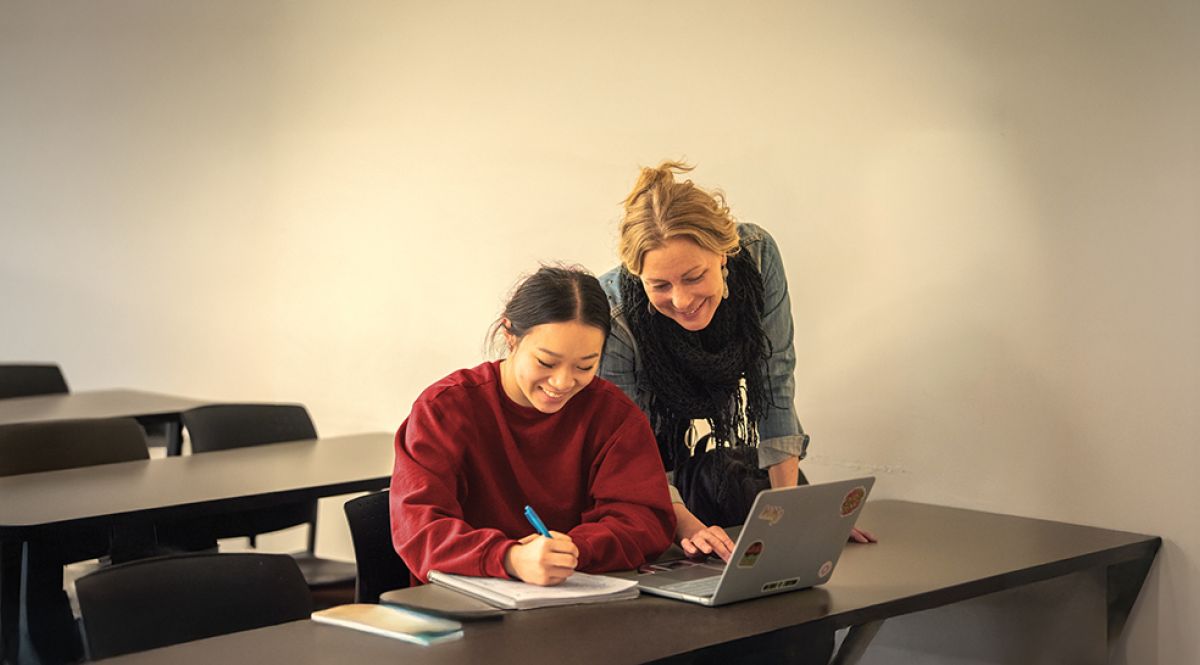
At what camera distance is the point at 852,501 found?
6.81 ft

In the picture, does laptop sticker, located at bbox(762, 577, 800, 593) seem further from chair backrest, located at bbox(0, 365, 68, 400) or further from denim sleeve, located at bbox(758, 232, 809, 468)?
chair backrest, located at bbox(0, 365, 68, 400)

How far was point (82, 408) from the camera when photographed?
14.7ft

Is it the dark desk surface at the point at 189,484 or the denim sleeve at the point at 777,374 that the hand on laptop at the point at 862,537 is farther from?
the dark desk surface at the point at 189,484

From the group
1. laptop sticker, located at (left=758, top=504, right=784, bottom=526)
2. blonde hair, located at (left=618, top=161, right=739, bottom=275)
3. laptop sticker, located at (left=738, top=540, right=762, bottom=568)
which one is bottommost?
laptop sticker, located at (left=738, top=540, right=762, bottom=568)

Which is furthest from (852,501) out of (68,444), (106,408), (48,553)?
(106,408)

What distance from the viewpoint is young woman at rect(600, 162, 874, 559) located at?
8.16 ft

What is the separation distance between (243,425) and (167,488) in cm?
97

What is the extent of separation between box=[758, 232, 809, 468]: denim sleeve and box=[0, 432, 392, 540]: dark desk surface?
3.41 feet

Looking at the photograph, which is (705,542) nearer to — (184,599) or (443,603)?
(443,603)

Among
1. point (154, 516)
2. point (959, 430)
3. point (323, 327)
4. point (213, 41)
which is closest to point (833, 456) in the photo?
point (959, 430)

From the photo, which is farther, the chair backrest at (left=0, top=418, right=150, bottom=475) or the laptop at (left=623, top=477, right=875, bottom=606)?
the chair backrest at (left=0, top=418, right=150, bottom=475)

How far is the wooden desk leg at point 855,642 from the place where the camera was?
87.5 inches

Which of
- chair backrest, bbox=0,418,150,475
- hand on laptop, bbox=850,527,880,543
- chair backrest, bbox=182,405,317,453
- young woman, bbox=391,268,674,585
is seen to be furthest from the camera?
chair backrest, bbox=182,405,317,453

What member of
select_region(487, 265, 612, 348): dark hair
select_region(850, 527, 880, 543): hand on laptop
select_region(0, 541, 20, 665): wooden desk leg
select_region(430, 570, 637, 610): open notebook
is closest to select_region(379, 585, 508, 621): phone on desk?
select_region(430, 570, 637, 610): open notebook
